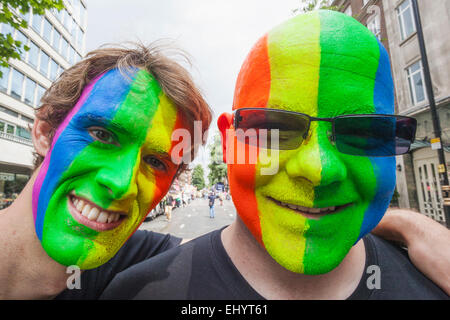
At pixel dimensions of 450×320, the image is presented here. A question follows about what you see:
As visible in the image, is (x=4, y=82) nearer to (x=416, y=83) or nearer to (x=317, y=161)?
(x=317, y=161)

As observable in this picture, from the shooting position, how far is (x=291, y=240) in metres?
0.95

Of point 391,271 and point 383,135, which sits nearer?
point 383,135

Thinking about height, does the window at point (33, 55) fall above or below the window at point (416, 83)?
above

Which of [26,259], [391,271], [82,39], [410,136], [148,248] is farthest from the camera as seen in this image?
[82,39]

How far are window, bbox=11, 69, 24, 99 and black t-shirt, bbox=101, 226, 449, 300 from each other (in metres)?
23.6

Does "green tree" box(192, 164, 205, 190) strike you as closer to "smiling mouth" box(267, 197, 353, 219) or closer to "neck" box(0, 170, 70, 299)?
"neck" box(0, 170, 70, 299)

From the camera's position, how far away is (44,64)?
21.4 metres

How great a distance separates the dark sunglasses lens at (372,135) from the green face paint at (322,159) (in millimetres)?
34

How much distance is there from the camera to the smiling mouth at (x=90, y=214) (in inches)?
46.8

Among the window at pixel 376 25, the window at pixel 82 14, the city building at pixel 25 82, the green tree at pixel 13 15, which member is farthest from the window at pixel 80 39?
the window at pixel 376 25

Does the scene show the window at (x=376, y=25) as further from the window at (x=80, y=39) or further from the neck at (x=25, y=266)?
the window at (x=80, y=39)

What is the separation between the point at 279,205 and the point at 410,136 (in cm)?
65

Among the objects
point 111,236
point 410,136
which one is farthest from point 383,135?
point 111,236
